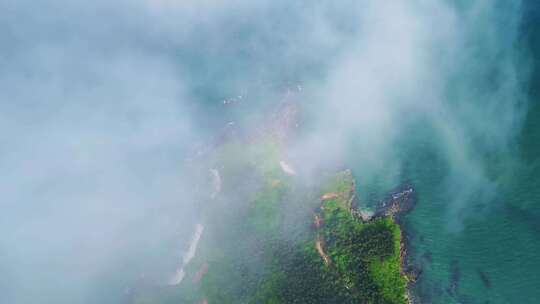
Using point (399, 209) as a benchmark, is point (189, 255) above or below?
below

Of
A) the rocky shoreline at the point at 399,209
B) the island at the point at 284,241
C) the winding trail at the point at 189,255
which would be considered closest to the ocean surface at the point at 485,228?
the rocky shoreline at the point at 399,209

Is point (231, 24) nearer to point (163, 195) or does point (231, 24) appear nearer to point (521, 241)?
point (163, 195)

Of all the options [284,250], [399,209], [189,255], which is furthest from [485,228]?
[189,255]

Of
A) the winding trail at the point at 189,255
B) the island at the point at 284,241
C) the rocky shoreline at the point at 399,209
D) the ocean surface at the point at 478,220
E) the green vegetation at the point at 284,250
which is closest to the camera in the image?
the ocean surface at the point at 478,220

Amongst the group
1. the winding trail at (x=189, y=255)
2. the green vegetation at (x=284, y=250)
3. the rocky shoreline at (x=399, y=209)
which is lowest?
the winding trail at (x=189, y=255)

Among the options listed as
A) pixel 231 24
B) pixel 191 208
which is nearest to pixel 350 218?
pixel 191 208

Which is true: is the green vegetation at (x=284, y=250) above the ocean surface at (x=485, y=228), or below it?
below

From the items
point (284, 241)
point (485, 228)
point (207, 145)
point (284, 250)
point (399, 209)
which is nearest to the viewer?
point (485, 228)

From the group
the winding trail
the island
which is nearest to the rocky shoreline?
the island

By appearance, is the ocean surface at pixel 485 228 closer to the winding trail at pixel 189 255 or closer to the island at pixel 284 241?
the island at pixel 284 241

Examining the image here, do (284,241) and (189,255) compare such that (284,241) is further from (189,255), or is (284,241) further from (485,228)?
(485,228)

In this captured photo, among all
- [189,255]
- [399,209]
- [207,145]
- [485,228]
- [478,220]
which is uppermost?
[478,220]
